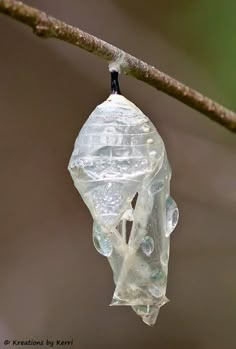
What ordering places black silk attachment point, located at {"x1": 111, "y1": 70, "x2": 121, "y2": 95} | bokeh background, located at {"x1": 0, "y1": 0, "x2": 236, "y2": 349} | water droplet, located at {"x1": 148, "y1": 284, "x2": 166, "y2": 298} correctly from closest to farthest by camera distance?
black silk attachment point, located at {"x1": 111, "y1": 70, "x2": 121, "y2": 95}
water droplet, located at {"x1": 148, "y1": 284, "x2": 166, "y2": 298}
bokeh background, located at {"x1": 0, "y1": 0, "x2": 236, "y2": 349}

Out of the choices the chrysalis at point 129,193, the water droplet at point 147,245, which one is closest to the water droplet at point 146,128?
the chrysalis at point 129,193

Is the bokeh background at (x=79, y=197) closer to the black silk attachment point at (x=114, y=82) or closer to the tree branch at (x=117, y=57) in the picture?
the black silk attachment point at (x=114, y=82)

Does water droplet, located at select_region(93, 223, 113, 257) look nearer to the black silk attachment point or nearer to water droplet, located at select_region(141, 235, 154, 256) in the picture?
water droplet, located at select_region(141, 235, 154, 256)

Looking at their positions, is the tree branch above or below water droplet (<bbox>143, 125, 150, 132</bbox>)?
above

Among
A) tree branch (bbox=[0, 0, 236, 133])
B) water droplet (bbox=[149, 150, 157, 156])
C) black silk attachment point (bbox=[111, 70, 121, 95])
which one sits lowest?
water droplet (bbox=[149, 150, 157, 156])

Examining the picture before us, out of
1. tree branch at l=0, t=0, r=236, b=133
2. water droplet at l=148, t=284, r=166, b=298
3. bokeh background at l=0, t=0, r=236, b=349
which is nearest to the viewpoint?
tree branch at l=0, t=0, r=236, b=133

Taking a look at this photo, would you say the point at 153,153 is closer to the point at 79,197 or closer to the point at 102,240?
the point at 102,240

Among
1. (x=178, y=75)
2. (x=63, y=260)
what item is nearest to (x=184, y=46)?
(x=178, y=75)

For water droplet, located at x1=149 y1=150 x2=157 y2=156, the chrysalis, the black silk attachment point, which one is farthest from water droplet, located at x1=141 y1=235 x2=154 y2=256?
the black silk attachment point
